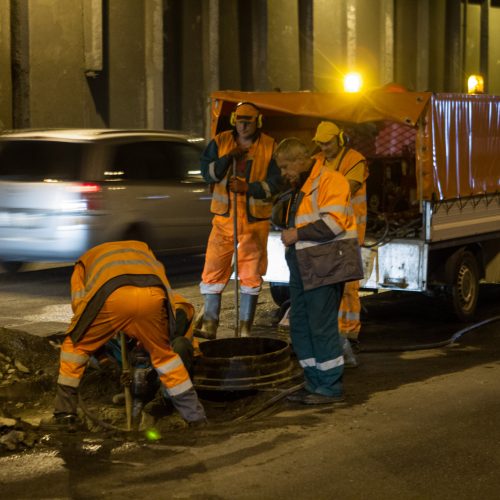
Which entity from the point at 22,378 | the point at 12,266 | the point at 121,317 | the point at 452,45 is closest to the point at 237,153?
the point at 22,378

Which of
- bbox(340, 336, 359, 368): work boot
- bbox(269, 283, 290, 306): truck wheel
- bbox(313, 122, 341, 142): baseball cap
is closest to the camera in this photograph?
bbox(340, 336, 359, 368): work boot

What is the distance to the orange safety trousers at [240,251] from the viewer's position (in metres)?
8.98

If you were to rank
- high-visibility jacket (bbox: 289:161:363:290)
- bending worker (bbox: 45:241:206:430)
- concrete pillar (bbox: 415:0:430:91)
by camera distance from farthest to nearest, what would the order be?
1. concrete pillar (bbox: 415:0:430:91)
2. high-visibility jacket (bbox: 289:161:363:290)
3. bending worker (bbox: 45:241:206:430)

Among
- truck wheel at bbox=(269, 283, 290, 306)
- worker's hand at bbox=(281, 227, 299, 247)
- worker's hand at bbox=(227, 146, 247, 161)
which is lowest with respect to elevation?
truck wheel at bbox=(269, 283, 290, 306)

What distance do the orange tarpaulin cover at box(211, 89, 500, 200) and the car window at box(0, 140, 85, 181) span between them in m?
2.29

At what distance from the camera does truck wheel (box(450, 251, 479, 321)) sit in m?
10.5

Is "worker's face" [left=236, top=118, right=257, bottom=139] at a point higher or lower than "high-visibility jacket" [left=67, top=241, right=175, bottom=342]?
higher

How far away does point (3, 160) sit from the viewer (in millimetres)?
12656

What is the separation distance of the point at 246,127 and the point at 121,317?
125 inches

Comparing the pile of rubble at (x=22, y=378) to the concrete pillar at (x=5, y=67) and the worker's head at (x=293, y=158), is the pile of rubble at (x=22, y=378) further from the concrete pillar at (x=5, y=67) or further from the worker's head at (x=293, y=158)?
the concrete pillar at (x=5, y=67)

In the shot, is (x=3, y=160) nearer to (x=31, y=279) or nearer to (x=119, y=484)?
(x=31, y=279)

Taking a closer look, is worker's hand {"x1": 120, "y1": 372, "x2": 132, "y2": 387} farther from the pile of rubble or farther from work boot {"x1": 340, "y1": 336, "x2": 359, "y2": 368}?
work boot {"x1": 340, "y1": 336, "x2": 359, "y2": 368}

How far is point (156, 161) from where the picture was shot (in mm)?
13211

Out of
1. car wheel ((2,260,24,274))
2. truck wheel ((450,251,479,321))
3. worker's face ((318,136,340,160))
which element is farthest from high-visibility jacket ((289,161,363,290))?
car wheel ((2,260,24,274))
